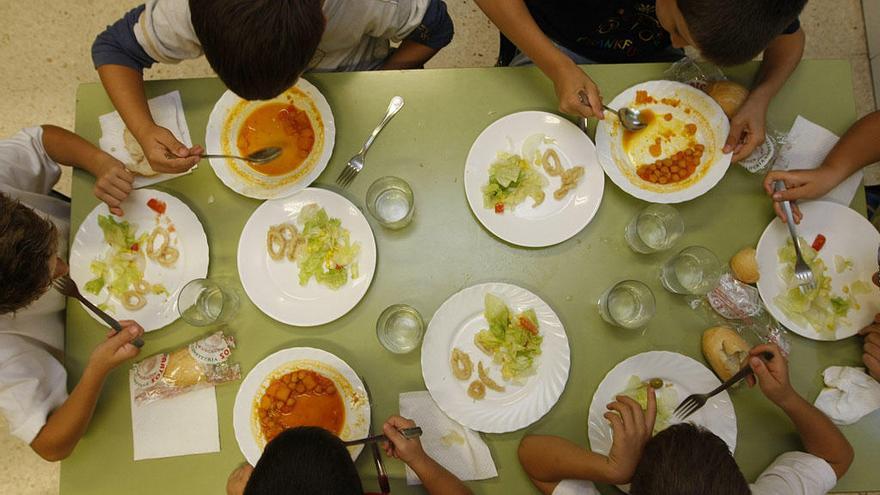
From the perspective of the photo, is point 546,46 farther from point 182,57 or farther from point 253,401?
point 253,401

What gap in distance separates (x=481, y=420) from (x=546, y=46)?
992 mm

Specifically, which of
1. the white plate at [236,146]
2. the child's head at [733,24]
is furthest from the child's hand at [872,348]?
the white plate at [236,146]

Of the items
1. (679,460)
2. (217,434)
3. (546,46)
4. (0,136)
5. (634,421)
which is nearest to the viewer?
(679,460)

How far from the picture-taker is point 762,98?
133 cm

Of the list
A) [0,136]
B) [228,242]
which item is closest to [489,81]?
[228,242]

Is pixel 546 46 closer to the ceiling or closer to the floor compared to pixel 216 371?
closer to the ceiling

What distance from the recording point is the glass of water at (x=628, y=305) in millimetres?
1275

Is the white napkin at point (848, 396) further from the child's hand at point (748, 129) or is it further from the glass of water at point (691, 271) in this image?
the child's hand at point (748, 129)

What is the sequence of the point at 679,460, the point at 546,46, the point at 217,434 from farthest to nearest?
the point at 546,46 < the point at 217,434 < the point at 679,460

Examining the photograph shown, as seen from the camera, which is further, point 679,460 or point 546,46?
point 546,46

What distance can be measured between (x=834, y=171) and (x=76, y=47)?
3009 millimetres

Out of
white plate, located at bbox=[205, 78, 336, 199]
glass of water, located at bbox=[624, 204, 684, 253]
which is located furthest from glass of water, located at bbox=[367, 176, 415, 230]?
glass of water, located at bbox=[624, 204, 684, 253]

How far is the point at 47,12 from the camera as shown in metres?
2.40

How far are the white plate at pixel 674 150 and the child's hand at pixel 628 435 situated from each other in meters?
0.51
